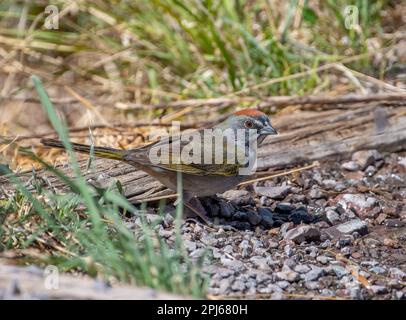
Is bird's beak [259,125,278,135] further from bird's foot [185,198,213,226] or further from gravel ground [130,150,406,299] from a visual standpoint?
bird's foot [185,198,213,226]

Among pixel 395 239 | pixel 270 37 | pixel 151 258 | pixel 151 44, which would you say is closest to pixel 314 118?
pixel 270 37

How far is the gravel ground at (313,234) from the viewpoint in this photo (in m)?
3.34

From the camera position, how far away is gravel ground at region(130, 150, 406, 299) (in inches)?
131

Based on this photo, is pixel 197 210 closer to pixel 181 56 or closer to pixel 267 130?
pixel 267 130

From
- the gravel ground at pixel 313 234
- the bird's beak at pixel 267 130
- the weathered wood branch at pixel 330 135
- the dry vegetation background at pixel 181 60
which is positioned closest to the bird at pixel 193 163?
the bird's beak at pixel 267 130

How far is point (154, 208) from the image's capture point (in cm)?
423

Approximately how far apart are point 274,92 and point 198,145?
4.99 ft

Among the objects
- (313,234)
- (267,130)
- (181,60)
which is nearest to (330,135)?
(267,130)

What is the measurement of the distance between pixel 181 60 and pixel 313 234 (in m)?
2.52

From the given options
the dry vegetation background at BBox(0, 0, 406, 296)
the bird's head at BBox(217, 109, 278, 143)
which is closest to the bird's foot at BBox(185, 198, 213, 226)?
the bird's head at BBox(217, 109, 278, 143)

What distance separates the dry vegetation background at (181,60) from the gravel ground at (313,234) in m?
0.58

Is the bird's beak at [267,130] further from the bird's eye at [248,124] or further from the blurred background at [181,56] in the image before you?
the blurred background at [181,56]
